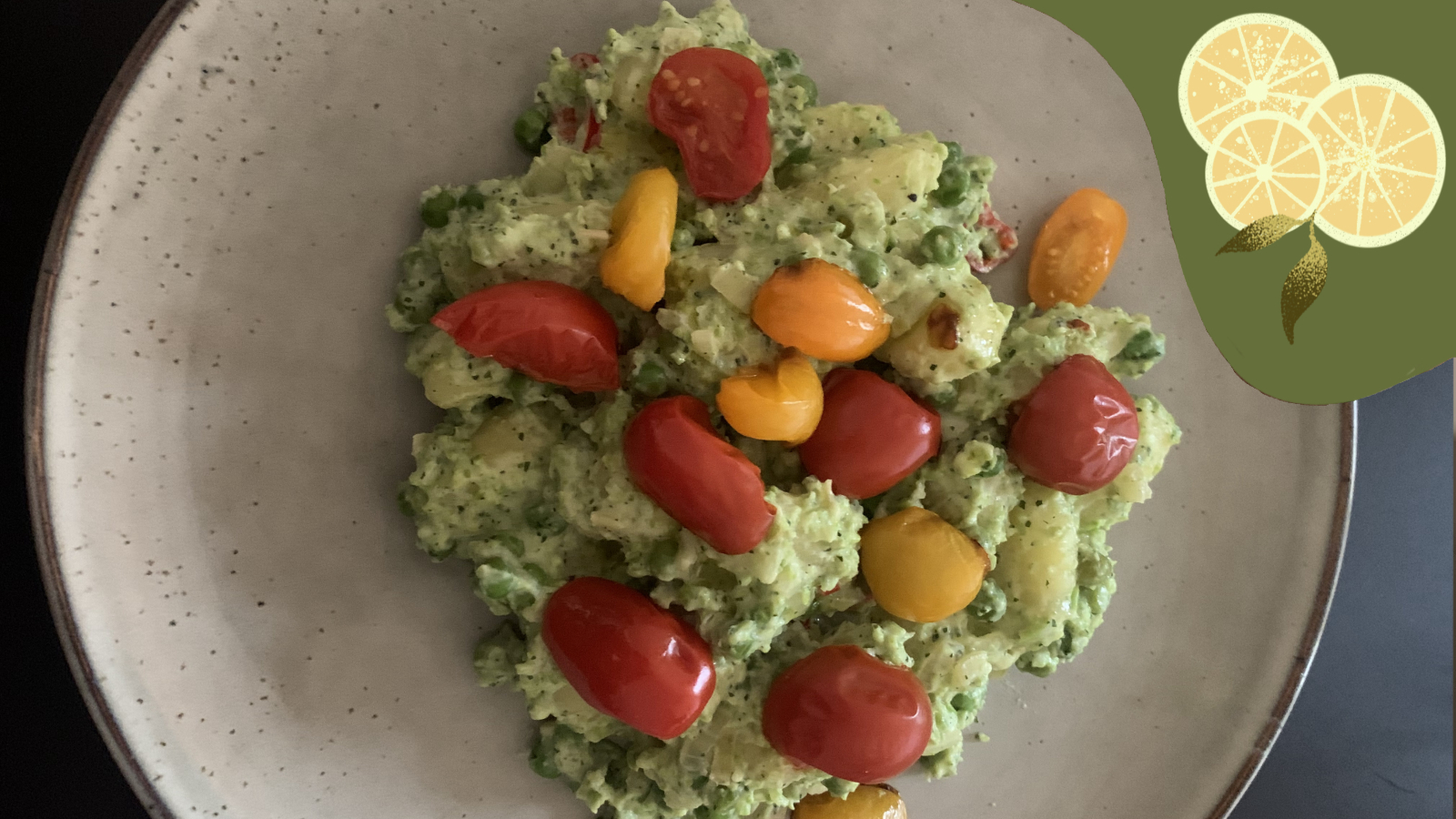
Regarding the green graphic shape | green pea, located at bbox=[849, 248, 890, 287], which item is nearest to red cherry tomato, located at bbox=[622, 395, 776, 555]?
green pea, located at bbox=[849, 248, 890, 287]

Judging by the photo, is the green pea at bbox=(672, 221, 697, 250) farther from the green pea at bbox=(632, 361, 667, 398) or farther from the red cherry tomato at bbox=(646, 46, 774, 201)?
the green pea at bbox=(632, 361, 667, 398)

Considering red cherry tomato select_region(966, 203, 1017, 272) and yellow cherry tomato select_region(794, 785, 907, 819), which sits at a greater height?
red cherry tomato select_region(966, 203, 1017, 272)

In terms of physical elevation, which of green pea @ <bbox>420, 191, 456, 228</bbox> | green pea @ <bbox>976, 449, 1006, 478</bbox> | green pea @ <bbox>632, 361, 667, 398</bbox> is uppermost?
green pea @ <bbox>420, 191, 456, 228</bbox>

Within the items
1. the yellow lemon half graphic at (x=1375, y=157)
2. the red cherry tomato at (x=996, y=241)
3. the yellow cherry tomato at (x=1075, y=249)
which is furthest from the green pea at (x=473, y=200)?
the yellow lemon half graphic at (x=1375, y=157)

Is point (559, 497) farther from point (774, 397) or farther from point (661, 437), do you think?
point (774, 397)

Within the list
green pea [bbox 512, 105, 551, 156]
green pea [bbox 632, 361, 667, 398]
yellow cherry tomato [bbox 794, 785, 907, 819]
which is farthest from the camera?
yellow cherry tomato [bbox 794, 785, 907, 819]

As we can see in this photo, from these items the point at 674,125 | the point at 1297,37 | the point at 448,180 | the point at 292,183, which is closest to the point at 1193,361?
the point at 1297,37
